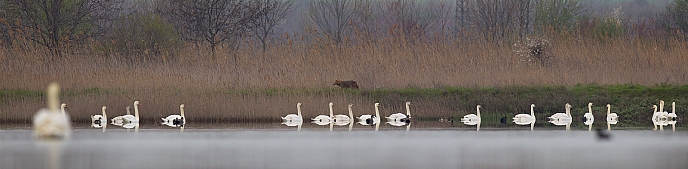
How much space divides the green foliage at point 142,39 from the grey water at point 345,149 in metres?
9.46

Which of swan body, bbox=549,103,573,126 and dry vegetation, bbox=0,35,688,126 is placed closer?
swan body, bbox=549,103,573,126

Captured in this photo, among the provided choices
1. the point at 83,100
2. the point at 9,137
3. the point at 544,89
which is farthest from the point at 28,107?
the point at 544,89

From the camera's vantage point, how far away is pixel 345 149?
577 inches

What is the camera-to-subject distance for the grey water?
1268cm

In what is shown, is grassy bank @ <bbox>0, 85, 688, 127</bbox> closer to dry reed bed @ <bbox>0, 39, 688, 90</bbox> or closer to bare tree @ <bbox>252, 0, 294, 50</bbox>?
dry reed bed @ <bbox>0, 39, 688, 90</bbox>

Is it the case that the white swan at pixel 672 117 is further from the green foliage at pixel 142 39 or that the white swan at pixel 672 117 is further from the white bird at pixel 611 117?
the green foliage at pixel 142 39

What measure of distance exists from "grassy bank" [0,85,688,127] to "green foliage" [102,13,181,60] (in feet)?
16.6

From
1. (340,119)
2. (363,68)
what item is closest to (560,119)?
(340,119)

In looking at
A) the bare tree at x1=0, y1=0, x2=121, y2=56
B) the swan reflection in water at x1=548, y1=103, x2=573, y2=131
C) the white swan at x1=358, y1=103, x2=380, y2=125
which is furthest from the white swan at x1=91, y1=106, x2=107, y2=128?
the swan reflection in water at x1=548, y1=103, x2=573, y2=131

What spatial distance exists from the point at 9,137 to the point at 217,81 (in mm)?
7549

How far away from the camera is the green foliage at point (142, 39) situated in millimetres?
27984

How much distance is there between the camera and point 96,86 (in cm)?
2327

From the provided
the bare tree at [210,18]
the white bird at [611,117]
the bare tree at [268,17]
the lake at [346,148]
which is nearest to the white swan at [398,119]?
the lake at [346,148]

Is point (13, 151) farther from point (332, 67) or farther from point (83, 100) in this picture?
point (332, 67)
